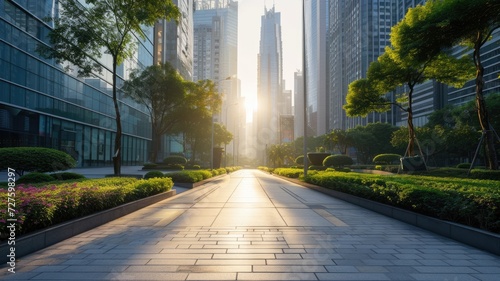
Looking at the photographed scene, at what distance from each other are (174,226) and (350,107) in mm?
23709

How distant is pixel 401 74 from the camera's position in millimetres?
25812

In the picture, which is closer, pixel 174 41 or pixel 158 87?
pixel 158 87

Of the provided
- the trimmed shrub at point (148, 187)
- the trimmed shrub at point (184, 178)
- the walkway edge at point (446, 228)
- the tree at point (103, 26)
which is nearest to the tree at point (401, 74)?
the walkway edge at point (446, 228)

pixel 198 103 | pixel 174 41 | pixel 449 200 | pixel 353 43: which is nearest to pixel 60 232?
pixel 449 200

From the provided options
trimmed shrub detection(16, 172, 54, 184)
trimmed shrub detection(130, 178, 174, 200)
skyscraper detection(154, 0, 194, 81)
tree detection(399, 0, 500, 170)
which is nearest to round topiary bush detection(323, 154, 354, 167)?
tree detection(399, 0, 500, 170)

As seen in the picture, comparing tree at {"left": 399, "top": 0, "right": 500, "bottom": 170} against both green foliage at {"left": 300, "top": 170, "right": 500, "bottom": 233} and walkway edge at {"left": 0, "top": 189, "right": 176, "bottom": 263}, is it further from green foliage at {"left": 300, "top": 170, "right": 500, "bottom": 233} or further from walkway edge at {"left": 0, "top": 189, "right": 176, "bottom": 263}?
walkway edge at {"left": 0, "top": 189, "right": 176, "bottom": 263}

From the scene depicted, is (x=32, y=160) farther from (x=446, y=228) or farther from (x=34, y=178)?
(x=446, y=228)

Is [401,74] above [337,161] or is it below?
above

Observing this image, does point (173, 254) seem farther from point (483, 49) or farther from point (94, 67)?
point (483, 49)

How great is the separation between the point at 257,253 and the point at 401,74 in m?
23.8

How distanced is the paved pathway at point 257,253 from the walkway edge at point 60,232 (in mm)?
152

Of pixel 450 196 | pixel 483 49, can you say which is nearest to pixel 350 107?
pixel 450 196

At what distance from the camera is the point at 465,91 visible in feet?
269

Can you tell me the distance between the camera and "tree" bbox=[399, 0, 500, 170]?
15.9m
